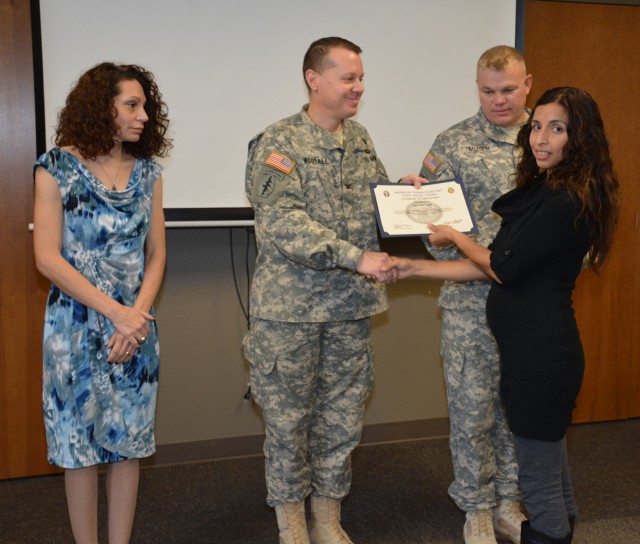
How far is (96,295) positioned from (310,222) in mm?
689

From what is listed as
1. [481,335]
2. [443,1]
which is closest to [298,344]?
[481,335]

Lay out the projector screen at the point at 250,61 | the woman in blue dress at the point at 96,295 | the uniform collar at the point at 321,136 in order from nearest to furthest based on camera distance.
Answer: the woman in blue dress at the point at 96,295
the uniform collar at the point at 321,136
the projector screen at the point at 250,61

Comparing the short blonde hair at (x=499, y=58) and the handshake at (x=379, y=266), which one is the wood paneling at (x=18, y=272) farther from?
the short blonde hair at (x=499, y=58)

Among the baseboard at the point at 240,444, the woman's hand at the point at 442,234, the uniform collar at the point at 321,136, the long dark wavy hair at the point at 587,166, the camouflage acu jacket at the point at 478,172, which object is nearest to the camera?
the long dark wavy hair at the point at 587,166

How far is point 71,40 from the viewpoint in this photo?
3.07m

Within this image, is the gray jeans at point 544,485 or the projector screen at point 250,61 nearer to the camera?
the gray jeans at point 544,485

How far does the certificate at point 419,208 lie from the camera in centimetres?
241

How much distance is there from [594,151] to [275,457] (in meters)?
1.43

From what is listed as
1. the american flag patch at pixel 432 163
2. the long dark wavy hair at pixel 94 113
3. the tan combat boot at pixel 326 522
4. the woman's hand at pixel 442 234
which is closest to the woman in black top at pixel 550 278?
the woman's hand at pixel 442 234

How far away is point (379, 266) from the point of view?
7.66ft

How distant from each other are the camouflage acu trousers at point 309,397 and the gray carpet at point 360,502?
13.3 inches

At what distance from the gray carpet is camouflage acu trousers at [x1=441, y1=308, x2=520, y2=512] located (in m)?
0.26

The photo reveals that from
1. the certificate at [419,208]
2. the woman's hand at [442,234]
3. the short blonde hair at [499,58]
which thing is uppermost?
the short blonde hair at [499,58]

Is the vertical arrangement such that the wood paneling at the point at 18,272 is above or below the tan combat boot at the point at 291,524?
above
